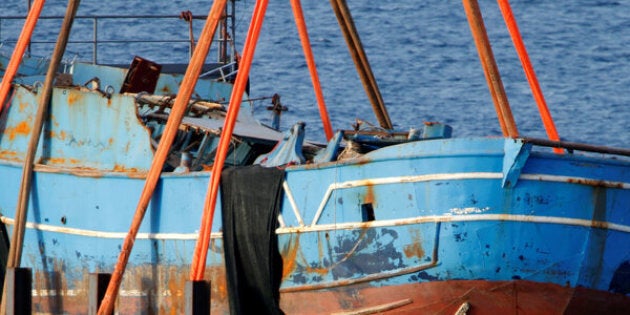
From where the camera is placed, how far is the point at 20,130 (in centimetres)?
2214

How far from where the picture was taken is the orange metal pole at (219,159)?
19.5 meters

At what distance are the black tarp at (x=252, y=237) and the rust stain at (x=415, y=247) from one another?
66.7 inches

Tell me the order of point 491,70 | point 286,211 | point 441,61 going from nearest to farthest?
point 491,70, point 286,211, point 441,61

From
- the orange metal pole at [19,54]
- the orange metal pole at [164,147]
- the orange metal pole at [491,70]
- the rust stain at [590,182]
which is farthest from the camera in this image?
the orange metal pole at [19,54]

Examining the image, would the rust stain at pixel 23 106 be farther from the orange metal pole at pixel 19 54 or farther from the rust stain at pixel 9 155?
the rust stain at pixel 9 155

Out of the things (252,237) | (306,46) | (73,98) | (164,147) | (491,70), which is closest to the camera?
(491,70)

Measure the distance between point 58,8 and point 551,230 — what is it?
137 feet

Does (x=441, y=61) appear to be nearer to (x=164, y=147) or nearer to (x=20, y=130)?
(x=20, y=130)

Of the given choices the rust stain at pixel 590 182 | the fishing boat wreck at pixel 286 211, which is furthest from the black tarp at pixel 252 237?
the rust stain at pixel 590 182

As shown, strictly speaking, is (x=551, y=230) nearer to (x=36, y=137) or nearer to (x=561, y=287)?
(x=561, y=287)

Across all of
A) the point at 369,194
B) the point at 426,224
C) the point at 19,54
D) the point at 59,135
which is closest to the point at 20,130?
the point at 59,135

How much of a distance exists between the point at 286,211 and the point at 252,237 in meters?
0.50

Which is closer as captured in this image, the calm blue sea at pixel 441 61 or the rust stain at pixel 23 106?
the rust stain at pixel 23 106

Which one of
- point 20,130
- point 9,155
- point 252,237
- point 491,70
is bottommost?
point 252,237
